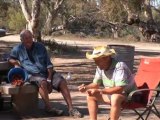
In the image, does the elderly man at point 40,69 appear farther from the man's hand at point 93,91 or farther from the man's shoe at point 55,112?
the man's hand at point 93,91

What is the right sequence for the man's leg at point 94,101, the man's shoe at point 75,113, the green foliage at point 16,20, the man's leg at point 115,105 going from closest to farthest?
the man's leg at point 115,105, the man's leg at point 94,101, the man's shoe at point 75,113, the green foliage at point 16,20

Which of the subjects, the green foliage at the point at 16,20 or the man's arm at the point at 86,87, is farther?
the green foliage at the point at 16,20

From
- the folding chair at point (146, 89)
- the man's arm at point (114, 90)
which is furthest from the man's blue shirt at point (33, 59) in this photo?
the man's arm at point (114, 90)

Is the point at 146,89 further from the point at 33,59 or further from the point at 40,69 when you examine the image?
the point at 33,59

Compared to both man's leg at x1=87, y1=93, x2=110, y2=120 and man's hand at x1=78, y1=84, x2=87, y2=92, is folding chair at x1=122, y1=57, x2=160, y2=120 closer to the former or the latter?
man's leg at x1=87, y1=93, x2=110, y2=120

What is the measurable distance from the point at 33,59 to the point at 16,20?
35906 millimetres

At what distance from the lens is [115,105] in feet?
19.9

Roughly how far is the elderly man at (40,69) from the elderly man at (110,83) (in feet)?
4.83

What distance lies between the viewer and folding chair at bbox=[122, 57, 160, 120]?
6.33m

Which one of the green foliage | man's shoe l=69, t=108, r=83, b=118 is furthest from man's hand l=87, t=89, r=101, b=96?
the green foliage

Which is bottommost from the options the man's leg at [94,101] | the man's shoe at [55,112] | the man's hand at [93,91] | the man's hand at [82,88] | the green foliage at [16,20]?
the green foliage at [16,20]

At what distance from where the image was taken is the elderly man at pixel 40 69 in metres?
7.73

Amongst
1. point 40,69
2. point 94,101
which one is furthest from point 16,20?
point 94,101

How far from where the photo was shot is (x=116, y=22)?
1592 inches
